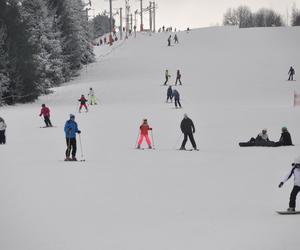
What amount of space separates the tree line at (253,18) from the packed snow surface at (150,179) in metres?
139

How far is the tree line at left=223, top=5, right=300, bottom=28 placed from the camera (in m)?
181

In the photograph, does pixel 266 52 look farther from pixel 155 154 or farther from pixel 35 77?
pixel 155 154

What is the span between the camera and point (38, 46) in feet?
160

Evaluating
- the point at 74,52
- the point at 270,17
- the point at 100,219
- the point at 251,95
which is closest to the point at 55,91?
the point at 74,52

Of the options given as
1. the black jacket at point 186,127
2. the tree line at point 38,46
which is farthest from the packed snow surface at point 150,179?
the tree line at point 38,46

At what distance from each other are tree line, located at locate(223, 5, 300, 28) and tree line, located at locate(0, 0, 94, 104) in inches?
4882

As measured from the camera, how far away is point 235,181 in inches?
622

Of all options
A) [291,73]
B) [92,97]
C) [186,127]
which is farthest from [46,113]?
[291,73]

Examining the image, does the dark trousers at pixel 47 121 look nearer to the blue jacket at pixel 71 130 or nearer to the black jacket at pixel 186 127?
the black jacket at pixel 186 127

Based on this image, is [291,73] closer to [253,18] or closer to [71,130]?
[71,130]

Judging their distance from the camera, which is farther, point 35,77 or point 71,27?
point 71,27

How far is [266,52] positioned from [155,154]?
51.6 meters

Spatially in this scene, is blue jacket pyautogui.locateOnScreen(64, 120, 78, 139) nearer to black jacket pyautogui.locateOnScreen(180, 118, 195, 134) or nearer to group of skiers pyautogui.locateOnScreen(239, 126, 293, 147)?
black jacket pyautogui.locateOnScreen(180, 118, 195, 134)

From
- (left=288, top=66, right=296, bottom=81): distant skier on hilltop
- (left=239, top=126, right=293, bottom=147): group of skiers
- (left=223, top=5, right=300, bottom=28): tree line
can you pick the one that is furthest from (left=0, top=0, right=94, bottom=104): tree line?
(left=223, top=5, right=300, bottom=28): tree line
